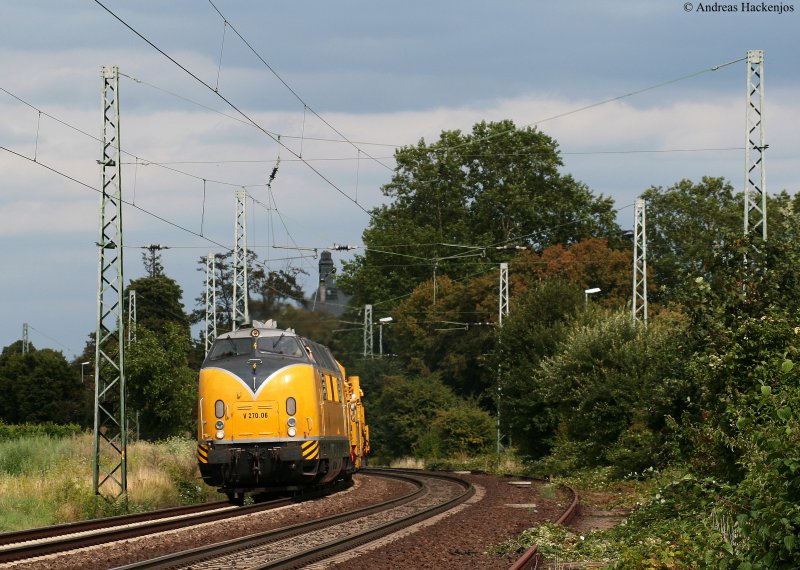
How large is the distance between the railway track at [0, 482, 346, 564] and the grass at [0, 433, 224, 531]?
1467 millimetres

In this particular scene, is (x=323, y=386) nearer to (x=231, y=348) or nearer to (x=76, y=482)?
(x=231, y=348)

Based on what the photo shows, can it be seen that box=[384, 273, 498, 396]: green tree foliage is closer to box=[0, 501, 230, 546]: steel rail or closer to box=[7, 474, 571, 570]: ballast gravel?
box=[7, 474, 571, 570]: ballast gravel

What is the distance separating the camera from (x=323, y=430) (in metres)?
25.0

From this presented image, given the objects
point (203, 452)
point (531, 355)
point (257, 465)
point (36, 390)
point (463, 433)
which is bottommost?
point (463, 433)

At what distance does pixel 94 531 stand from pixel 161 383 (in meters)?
24.6

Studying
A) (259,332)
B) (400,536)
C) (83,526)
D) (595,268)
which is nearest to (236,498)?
(259,332)

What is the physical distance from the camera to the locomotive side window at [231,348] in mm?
24547

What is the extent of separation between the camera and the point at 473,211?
81188 millimetres

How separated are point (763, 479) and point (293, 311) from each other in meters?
23.8

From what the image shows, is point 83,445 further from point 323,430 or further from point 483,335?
point 483,335

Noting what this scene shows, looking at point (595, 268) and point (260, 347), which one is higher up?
point (595, 268)

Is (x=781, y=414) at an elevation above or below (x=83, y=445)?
above

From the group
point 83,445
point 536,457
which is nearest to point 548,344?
point 536,457

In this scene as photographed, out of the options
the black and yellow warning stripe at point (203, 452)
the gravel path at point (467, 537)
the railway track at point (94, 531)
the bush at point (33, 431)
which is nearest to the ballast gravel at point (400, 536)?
the gravel path at point (467, 537)
